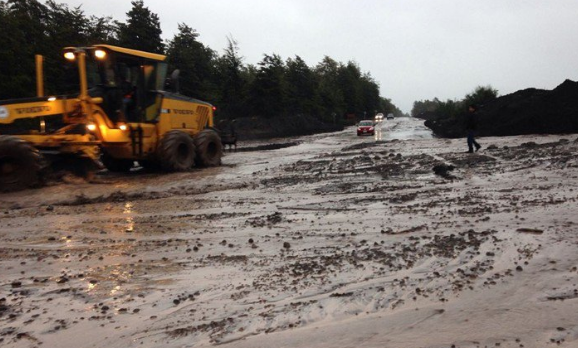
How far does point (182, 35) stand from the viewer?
5753 centimetres

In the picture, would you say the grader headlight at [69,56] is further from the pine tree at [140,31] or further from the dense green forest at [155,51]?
the pine tree at [140,31]

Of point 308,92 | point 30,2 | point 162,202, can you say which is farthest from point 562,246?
point 308,92

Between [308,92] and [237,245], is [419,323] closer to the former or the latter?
[237,245]

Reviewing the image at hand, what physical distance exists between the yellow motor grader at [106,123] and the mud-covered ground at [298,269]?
1.70 metres

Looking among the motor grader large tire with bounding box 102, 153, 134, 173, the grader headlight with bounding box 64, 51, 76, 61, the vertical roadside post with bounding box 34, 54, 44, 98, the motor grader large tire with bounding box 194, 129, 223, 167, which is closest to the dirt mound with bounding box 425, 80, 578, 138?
the motor grader large tire with bounding box 194, 129, 223, 167

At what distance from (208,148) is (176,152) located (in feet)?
6.82

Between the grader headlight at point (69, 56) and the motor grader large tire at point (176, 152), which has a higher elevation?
the grader headlight at point (69, 56)

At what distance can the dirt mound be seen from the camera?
24.9m

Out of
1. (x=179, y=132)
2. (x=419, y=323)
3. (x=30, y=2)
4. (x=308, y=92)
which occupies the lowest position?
(x=419, y=323)

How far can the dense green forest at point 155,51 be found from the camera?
31.0 meters

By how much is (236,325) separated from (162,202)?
5499mm

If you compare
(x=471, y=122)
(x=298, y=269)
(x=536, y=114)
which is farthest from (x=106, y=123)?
(x=536, y=114)

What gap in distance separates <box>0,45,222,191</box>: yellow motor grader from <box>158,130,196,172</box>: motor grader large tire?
0.09 ft

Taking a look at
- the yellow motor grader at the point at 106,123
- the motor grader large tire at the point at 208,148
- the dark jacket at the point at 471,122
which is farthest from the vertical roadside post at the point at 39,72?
the dark jacket at the point at 471,122
